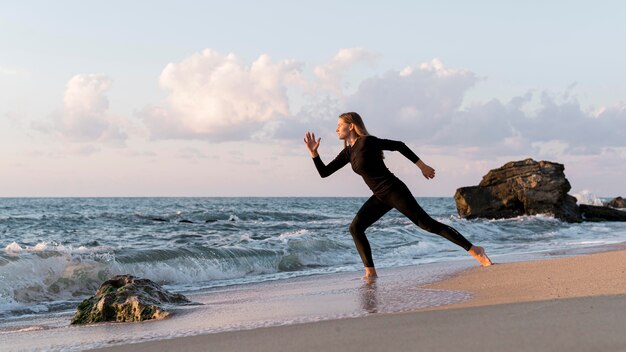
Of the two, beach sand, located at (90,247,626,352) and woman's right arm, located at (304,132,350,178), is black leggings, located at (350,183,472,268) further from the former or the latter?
beach sand, located at (90,247,626,352)

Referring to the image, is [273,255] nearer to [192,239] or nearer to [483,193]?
[192,239]

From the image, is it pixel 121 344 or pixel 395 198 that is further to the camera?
pixel 395 198

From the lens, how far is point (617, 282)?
5137 millimetres

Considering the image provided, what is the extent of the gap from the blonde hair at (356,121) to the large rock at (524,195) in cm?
2130

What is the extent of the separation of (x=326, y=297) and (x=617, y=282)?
2.36m

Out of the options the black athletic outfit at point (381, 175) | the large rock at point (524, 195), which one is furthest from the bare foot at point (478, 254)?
the large rock at point (524, 195)

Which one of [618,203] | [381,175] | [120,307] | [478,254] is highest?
[618,203]

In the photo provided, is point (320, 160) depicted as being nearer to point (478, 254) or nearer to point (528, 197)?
point (478, 254)

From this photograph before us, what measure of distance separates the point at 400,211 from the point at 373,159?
2.09 ft

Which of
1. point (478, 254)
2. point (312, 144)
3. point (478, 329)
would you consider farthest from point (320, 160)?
point (478, 329)

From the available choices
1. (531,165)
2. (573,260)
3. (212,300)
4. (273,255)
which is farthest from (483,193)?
(212,300)

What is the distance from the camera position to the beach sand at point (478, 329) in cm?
311

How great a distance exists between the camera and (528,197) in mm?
27578

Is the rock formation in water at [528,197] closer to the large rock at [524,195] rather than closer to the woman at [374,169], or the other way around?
the large rock at [524,195]
